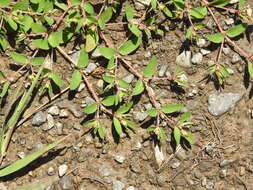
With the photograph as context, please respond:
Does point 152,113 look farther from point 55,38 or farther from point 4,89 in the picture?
point 4,89

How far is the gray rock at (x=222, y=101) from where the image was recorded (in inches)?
146

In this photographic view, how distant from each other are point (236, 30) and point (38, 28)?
186 cm

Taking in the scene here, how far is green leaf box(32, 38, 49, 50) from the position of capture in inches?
139

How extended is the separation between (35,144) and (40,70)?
2.50ft

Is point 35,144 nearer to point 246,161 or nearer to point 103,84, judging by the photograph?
point 103,84

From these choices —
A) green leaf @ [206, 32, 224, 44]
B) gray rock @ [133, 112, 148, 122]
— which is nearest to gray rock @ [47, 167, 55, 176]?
gray rock @ [133, 112, 148, 122]

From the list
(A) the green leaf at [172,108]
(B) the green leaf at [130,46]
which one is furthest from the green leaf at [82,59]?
(A) the green leaf at [172,108]

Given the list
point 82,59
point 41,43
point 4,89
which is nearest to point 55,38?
point 41,43

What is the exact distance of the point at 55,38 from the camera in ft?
11.6

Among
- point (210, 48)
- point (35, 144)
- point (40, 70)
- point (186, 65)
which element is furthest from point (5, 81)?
point (210, 48)

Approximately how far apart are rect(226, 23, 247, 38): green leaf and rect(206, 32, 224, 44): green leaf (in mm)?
75

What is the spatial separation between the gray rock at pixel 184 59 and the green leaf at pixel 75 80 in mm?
982

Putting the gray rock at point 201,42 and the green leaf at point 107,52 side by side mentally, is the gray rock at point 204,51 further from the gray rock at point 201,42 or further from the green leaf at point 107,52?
the green leaf at point 107,52

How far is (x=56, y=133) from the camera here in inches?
147
